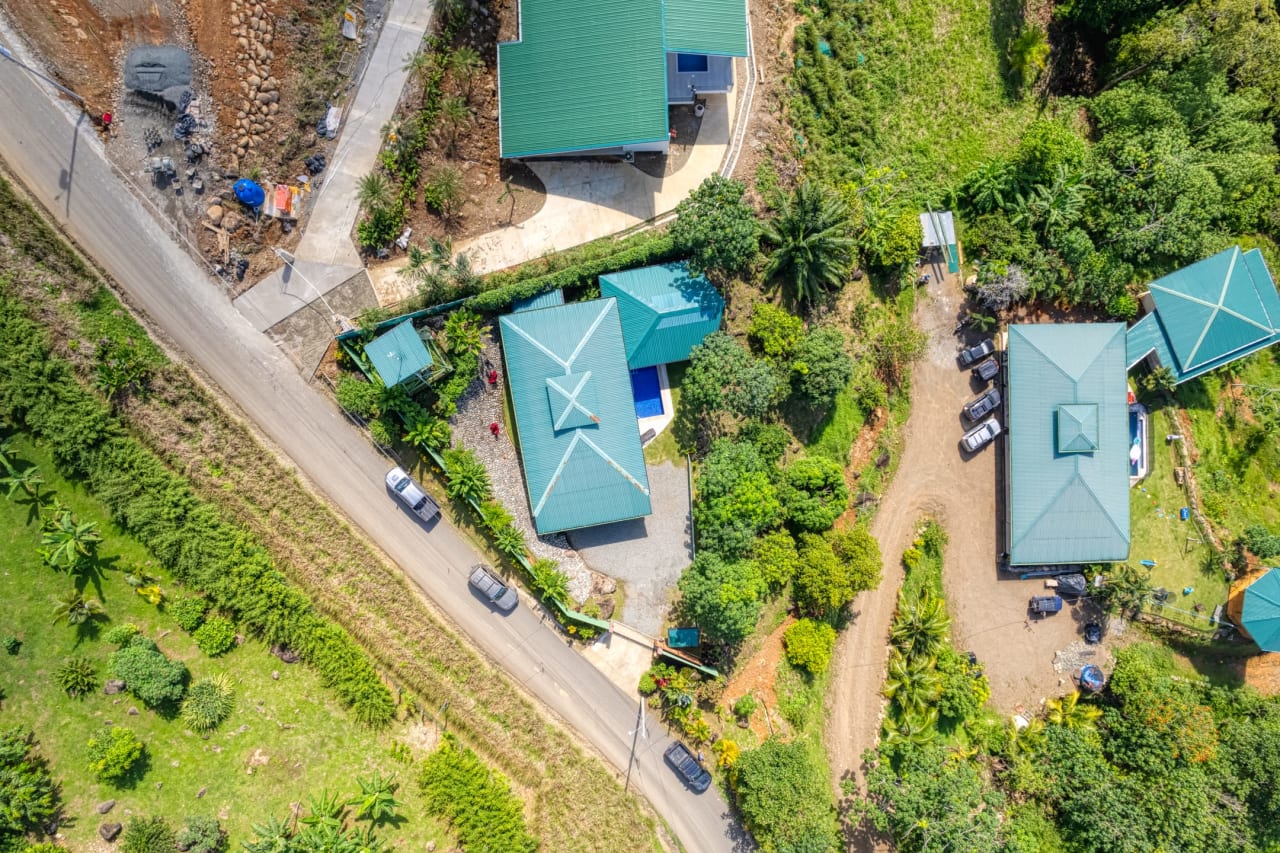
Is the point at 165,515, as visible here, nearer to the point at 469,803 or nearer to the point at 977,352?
the point at 469,803

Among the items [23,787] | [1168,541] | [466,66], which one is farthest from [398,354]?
[1168,541]

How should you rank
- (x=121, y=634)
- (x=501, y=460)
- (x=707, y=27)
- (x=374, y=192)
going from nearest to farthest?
(x=121, y=634), (x=707, y=27), (x=374, y=192), (x=501, y=460)

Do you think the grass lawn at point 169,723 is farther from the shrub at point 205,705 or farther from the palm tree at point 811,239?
the palm tree at point 811,239

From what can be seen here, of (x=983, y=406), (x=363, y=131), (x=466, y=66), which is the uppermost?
(x=466, y=66)

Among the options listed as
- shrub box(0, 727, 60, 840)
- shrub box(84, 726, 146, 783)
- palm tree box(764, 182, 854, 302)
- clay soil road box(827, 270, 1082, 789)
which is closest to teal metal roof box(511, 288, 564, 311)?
palm tree box(764, 182, 854, 302)

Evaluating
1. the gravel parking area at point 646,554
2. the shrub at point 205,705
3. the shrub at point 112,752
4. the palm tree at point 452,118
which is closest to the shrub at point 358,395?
the gravel parking area at point 646,554

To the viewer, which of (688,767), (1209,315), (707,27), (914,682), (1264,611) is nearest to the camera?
(707,27)
